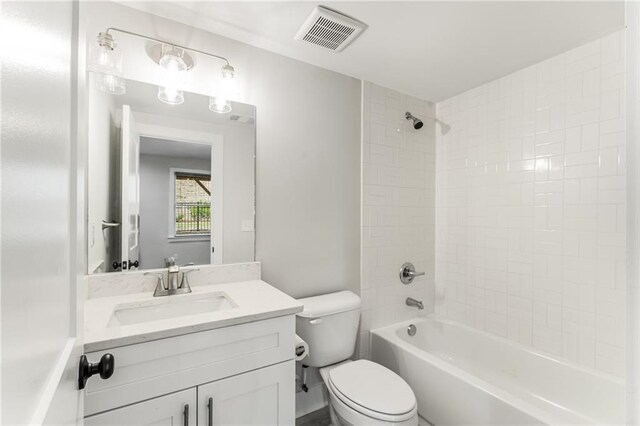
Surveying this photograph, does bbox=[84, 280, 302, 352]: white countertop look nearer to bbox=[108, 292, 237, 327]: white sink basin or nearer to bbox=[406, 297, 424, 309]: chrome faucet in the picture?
bbox=[108, 292, 237, 327]: white sink basin

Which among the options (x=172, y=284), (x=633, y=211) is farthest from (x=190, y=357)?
(x=633, y=211)

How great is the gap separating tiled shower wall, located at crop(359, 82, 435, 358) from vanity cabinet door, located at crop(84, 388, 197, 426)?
1310mm

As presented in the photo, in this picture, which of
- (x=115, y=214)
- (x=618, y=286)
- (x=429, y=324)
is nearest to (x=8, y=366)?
(x=115, y=214)

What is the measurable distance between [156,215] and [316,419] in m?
1.53

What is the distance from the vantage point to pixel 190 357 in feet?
3.23

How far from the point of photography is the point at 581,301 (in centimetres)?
164

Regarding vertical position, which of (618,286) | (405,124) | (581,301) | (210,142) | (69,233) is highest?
Answer: (405,124)

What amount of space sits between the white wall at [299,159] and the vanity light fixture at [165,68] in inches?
2.1

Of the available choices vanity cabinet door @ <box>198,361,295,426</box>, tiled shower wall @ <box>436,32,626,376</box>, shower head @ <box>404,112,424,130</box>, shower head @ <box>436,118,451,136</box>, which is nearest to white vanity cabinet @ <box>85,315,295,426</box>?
vanity cabinet door @ <box>198,361,295,426</box>

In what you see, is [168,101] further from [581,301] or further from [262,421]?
[581,301]

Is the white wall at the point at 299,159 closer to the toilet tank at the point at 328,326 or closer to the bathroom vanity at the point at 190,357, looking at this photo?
the toilet tank at the point at 328,326

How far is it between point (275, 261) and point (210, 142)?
0.77m

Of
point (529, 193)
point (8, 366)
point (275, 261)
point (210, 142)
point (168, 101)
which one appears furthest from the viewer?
point (529, 193)

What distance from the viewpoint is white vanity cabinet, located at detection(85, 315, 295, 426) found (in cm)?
88
